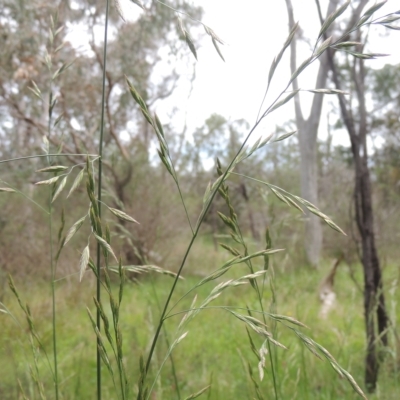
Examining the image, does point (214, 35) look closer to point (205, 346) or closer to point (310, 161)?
point (205, 346)

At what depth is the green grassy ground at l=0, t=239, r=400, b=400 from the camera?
2131mm

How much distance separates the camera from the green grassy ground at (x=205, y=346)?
213cm

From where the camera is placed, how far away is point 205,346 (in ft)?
14.3

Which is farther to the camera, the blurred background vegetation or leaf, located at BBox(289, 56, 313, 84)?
the blurred background vegetation

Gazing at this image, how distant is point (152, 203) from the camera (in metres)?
8.90

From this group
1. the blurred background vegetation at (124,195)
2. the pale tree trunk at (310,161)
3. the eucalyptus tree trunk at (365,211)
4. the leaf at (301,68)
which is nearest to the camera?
the leaf at (301,68)

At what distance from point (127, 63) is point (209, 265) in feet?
15.5

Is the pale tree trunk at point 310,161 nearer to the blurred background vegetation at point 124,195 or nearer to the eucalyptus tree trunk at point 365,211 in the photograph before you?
the blurred background vegetation at point 124,195

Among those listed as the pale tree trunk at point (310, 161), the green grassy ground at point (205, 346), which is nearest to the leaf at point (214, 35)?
the green grassy ground at point (205, 346)

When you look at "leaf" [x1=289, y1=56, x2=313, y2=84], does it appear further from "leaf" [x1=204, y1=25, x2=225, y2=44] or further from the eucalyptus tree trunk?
the eucalyptus tree trunk

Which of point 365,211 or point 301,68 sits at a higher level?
point 301,68

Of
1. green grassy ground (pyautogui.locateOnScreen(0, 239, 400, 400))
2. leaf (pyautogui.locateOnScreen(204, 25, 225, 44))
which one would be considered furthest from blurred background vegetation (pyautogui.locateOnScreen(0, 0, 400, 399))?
leaf (pyautogui.locateOnScreen(204, 25, 225, 44))

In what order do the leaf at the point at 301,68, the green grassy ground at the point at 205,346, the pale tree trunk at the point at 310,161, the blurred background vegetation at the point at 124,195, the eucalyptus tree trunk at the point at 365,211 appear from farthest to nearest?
the pale tree trunk at the point at 310,161 → the blurred background vegetation at the point at 124,195 → the eucalyptus tree trunk at the point at 365,211 → the green grassy ground at the point at 205,346 → the leaf at the point at 301,68

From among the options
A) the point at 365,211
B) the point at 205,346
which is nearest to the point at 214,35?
the point at 365,211
